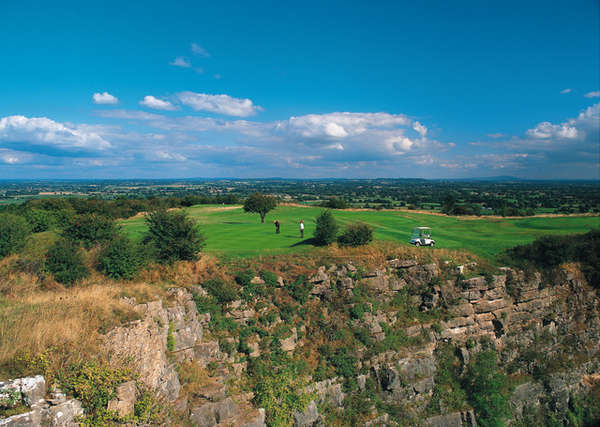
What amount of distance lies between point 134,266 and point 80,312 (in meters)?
5.10

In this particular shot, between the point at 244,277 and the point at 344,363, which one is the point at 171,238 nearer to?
the point at 244,277

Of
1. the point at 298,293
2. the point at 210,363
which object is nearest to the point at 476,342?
the point at 298,293

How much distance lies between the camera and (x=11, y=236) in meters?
16.7

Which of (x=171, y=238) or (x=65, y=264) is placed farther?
(x=171, y=238)

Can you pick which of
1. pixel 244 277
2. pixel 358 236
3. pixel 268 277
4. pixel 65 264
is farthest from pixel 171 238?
pixel 358 236

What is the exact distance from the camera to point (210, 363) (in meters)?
14.3

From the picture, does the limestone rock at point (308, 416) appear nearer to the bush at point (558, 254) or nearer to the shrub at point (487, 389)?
the shrub at point (487, 389)

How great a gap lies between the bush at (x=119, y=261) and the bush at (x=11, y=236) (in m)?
5.00

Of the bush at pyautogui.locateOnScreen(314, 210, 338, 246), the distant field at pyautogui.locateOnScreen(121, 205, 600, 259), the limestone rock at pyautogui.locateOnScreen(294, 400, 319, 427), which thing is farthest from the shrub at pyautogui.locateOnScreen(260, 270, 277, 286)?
the limestone rock at pyautogui.locateOnScreen(294, 400, 319, 427)

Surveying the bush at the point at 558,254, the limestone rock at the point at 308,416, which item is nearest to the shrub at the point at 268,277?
the limestone rock at the point at 308,416

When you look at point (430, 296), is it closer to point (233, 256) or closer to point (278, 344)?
point (278, 344)

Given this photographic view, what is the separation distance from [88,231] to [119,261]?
4.68 m

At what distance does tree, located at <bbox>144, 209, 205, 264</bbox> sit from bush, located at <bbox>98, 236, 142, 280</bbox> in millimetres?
1513

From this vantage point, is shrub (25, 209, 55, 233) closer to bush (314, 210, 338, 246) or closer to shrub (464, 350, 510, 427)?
bush (314, 210, 338, 246)
